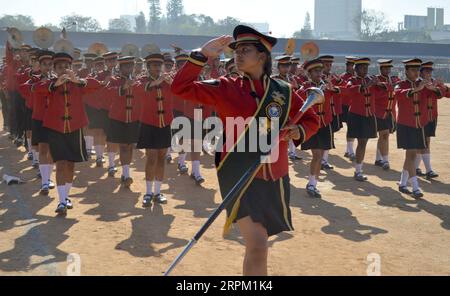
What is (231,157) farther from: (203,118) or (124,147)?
(203,118)

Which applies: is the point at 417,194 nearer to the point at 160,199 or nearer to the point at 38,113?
the point at 160,199

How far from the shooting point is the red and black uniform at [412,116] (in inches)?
410

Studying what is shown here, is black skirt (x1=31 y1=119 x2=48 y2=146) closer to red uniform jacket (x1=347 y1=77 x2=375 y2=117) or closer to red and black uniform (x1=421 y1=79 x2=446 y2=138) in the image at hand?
red uniform jacket (x1=347 y1=77 x2=375 y2=117)

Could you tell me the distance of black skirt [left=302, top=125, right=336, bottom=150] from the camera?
412 inches

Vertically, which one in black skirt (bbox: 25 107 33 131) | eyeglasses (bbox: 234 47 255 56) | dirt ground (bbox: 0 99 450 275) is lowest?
dirt ground (bbox: 0 99 450 275)

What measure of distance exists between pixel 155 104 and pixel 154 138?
0.56 metres

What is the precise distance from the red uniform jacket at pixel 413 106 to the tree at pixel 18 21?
106 meters

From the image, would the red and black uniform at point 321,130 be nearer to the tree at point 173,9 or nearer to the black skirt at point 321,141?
the black skirt at point 321,141

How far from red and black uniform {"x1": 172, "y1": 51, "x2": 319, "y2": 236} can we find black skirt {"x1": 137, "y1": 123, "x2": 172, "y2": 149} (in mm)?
4623

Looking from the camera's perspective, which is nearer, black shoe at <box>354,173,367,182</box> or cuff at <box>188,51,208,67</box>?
cuff at <box>188,51,208,67</box>

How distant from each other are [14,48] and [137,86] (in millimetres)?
5223

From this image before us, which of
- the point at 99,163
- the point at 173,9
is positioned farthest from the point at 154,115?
the point at 173,9

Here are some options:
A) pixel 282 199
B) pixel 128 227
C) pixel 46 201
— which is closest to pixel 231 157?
pixel 282 199

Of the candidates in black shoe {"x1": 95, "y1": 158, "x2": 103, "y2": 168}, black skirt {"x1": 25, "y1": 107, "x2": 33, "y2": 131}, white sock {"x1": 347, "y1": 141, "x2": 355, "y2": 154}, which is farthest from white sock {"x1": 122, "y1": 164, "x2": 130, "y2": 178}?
white sock {"x1": 347, "y1": 141, "x2": 355, "y2": 154}
